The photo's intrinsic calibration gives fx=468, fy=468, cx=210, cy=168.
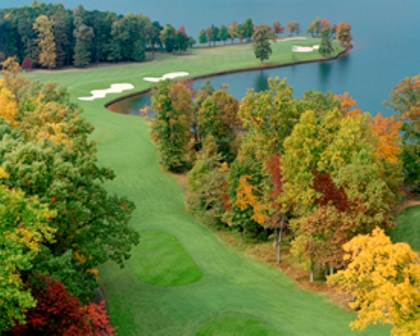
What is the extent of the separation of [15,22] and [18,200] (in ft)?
273

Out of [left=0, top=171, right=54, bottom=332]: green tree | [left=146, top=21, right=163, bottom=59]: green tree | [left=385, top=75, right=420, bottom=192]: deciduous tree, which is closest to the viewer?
[left=0, top=171, right=54, bottom=332]: green tree

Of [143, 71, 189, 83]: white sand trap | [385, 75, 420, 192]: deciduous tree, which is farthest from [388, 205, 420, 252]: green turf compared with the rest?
[143, 71, 189, 83]: white sand trap

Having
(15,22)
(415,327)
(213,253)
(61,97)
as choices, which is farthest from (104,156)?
(15,22)

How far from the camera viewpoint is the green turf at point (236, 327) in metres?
19.2

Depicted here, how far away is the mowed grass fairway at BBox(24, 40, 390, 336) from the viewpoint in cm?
1978

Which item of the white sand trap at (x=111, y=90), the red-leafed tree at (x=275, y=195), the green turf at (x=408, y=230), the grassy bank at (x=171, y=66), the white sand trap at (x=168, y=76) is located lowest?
the green turf at (x=408, y=230)

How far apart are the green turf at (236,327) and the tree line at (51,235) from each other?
424cm

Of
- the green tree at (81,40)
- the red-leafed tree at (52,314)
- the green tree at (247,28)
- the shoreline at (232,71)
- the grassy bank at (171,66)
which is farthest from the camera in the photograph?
the green tree at (247,28)

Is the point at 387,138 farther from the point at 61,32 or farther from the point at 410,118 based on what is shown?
the point at 61,32

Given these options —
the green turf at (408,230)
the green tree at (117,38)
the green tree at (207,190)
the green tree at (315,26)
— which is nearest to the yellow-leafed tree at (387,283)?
the green turf at (408,230)

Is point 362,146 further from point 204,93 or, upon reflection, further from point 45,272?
point 204,93

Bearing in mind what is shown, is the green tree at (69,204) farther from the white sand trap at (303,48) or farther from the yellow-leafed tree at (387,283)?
the white sand trap at (303,48)

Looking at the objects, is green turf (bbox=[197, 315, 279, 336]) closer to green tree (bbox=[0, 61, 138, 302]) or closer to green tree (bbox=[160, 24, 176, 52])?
green tree (bbox=[0, 61, 138, 302])

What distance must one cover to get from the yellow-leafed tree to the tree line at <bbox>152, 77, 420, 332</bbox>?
0.04m
